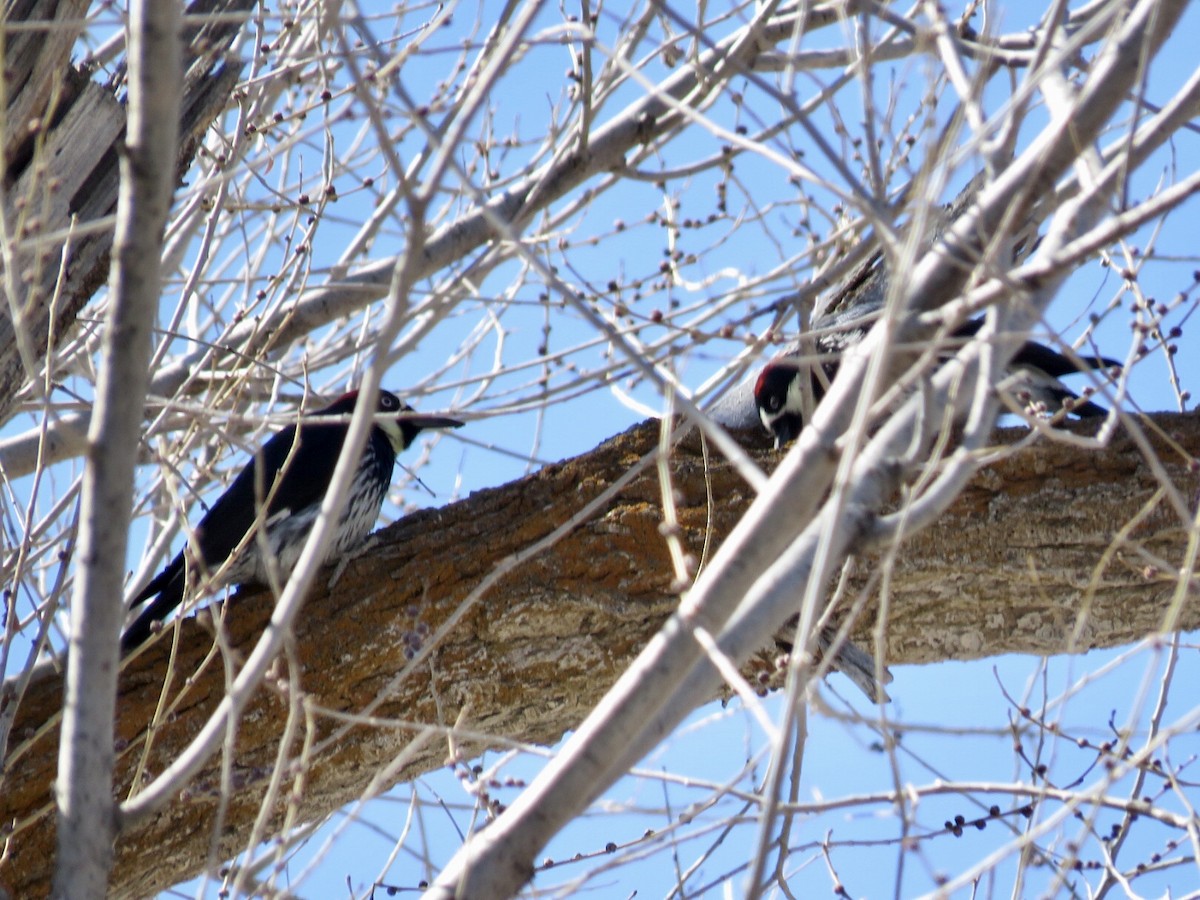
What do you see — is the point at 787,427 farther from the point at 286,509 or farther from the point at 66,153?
the point at 66,153

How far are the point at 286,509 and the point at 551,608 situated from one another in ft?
4.47

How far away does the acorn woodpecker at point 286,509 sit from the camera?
408 cm

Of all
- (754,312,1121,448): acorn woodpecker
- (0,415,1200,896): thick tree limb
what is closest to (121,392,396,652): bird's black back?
(0,415,1200,896): thick tree limb

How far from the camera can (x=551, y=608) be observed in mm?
3727

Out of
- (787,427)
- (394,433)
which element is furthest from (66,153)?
(787,427)

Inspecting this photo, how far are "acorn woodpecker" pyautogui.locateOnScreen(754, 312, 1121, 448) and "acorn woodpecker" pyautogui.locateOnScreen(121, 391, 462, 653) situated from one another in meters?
A: 1.35

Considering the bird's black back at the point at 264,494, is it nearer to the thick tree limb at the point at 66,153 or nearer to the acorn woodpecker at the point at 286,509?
the acorn woodpecker at the point at 286,509

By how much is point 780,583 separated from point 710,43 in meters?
1.11

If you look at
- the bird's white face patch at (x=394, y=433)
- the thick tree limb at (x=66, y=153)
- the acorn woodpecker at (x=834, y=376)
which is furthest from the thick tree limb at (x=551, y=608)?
the bird's white face patch at (x=394, y=433)

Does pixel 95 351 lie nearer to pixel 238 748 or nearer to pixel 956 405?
pixel 238 748

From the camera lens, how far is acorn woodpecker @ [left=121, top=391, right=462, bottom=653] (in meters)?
4.08

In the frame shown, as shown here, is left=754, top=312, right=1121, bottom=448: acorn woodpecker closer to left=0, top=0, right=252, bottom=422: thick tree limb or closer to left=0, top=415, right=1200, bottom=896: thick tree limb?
left=0, top=415, right=1200, bottom=896: thick tree limb

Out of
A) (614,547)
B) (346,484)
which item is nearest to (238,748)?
(614,547)

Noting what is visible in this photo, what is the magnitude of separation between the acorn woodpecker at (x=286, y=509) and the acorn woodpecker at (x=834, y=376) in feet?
4.44
